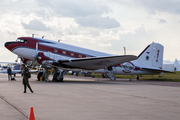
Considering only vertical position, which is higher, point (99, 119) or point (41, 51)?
point (41, 51)

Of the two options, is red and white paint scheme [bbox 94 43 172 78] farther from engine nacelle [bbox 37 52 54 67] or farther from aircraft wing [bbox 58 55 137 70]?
engine nacelle [bbox 37 52 54 67]

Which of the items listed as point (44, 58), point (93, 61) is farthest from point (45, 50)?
point (93, 61)

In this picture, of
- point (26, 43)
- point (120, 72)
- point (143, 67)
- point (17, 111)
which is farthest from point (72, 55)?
point (17, 111)

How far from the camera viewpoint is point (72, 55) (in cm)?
2544

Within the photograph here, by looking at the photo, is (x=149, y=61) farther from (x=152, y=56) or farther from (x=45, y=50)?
(x=45, y=50)

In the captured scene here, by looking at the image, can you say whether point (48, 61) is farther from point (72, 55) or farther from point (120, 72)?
point (120, 72)

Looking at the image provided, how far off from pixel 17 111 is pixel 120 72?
77.5ft

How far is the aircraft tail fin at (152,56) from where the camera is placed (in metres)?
31.9

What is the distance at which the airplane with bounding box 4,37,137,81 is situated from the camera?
22734 mm

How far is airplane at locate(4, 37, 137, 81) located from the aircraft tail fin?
8.81 metres

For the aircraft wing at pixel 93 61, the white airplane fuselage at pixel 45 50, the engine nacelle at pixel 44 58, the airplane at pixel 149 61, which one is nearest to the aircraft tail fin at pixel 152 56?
the airplane at pixel 149 61

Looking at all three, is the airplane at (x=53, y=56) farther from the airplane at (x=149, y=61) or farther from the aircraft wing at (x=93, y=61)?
the airplane at (x=149, y=61)

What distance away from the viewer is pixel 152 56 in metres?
32.0

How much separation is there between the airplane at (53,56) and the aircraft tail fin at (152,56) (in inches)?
347
